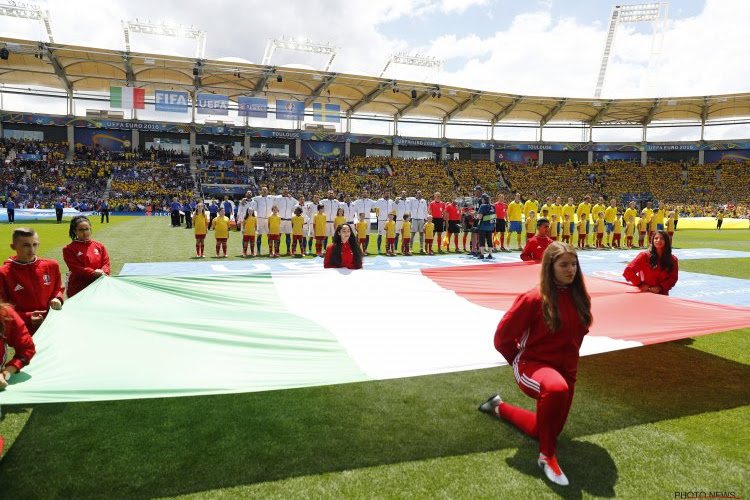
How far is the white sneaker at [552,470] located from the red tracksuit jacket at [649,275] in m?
3.18

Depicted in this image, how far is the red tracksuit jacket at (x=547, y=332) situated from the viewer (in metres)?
3.23

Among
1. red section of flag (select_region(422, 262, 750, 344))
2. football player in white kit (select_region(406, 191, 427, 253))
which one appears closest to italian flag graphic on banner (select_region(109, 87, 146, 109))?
football player in white kit (select_region(406, 191, 427, 253))

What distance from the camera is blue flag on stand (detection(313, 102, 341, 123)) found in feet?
113

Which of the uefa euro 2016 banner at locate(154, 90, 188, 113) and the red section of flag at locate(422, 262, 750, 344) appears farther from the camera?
the uefa euro 2016 banner at locate(154, 90, 188, 113)

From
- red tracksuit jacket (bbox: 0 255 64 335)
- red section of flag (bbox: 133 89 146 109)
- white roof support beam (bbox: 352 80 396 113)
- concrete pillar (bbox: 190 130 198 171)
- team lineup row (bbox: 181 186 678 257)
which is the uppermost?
white roof support beam (bbox: 352 80 396 113)

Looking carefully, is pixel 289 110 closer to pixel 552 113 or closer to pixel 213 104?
pixel 213 104

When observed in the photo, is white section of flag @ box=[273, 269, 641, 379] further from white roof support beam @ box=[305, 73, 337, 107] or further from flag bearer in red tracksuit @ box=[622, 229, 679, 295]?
white roof support beam @ box=[305, 73, 337, 107]

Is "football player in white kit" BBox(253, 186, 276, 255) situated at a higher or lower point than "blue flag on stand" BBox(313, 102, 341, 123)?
lower

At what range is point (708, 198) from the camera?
160 feet

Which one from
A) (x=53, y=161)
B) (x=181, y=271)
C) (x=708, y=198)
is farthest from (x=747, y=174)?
(x=53, y=161)

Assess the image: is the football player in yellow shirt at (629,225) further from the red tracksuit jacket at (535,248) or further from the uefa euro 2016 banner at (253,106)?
the uefa euro 2016 banner at (253,106)

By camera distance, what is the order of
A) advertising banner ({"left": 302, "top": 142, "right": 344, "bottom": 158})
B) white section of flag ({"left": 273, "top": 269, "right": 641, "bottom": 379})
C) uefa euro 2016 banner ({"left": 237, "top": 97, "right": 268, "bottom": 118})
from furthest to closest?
advertising banner ({"left": 302, "top": 142, "right": 344, "bottom": 158}) → uefa euro 2016 banner ({"left": 237, "top": 97, "right": 268, "bottom": 118}) → white section of flag ({"left": 273, "top": 269, "right": 641, "bottom": 379})

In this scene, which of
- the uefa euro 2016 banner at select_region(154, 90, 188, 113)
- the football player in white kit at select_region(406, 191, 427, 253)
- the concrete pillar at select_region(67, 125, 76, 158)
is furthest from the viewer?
the concrete pillar at select_region(67, 125, 76, 158)

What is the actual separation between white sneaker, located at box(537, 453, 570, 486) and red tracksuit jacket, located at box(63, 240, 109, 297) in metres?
4.42
